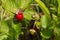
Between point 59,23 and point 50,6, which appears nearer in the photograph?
point 59,23

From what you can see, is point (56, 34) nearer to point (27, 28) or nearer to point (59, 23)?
point (59, 23)

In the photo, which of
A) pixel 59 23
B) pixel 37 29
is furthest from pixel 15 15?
pixel 59 23

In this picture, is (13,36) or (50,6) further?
(50,6)

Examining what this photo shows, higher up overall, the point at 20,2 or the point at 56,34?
the point at 20,2

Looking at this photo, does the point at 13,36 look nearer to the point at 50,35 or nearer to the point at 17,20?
the point at 17,20

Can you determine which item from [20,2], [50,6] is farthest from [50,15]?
[20,2]

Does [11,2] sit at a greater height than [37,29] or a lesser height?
greater

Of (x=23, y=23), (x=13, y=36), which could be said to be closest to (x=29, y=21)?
(x=23, y=23)
